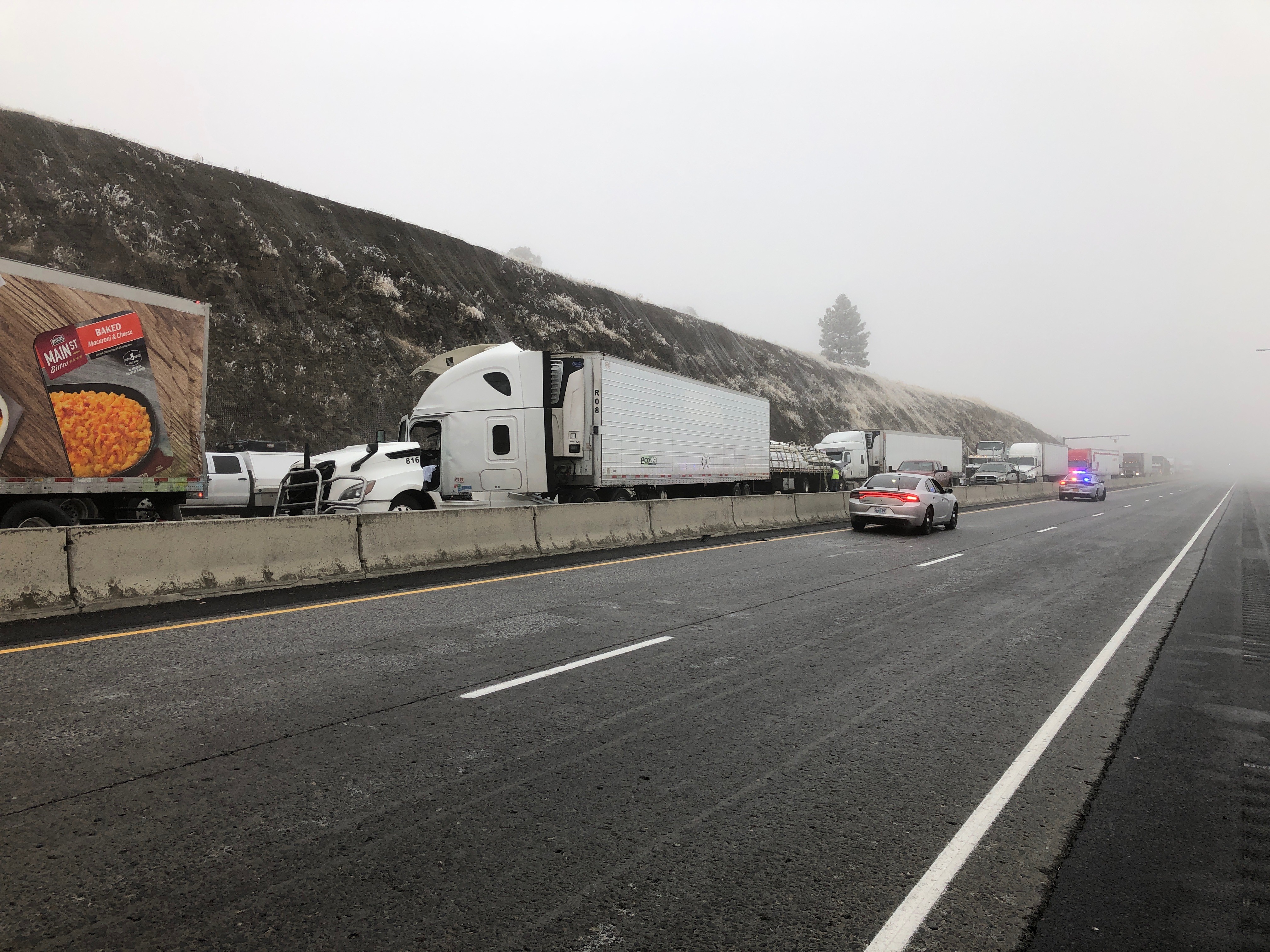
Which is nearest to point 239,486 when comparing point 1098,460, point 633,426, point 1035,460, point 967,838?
point 633,426

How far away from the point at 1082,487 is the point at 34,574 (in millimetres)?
42176

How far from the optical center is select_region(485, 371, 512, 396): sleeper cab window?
16.7 m

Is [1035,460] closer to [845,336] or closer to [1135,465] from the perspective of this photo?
[1135,465]

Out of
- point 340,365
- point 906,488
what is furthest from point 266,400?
point 906,488

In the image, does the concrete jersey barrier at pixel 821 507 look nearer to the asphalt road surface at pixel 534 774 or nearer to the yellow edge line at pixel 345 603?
the yellow edge line at pixel 345 603

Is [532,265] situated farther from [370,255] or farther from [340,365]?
[340,365]

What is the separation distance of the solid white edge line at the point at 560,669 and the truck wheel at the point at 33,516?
7854 millimetres

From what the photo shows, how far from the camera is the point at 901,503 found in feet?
62.0

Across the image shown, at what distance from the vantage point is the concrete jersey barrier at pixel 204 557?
8.42 metres

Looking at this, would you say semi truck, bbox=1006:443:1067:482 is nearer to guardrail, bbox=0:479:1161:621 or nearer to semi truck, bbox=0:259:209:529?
guardrail, bbox=0:479:1161:621

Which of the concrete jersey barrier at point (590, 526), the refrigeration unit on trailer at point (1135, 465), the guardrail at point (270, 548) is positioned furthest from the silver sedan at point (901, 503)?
the refrigeration unit on trailer at point (1135, 465)

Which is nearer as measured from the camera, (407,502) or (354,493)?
(354,493)

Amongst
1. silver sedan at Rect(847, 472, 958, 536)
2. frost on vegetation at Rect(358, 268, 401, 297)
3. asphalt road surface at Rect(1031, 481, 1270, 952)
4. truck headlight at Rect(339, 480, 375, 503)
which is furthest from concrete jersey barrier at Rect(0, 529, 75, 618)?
frost on vegetation at Rect(358, 268, 401, 297)

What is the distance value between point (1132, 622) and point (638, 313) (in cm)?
4996
